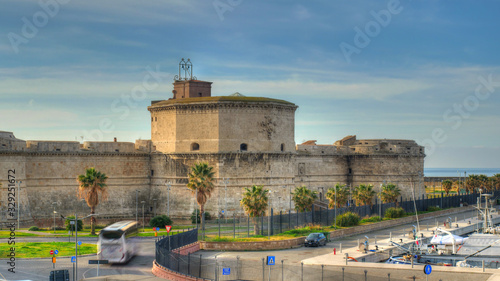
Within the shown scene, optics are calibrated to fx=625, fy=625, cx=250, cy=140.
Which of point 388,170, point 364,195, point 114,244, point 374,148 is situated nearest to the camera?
point 114,244

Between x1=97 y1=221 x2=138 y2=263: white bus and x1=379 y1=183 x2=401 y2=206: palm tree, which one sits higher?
x1=379 y1=183 x2=401 y2=206: palm tree

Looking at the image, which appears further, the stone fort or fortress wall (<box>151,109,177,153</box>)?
fortress wall (<box>151,109,177,153</box>)

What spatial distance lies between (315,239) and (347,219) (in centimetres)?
877

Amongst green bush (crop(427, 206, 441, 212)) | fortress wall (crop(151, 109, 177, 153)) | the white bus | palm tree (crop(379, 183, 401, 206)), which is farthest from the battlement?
the white bus

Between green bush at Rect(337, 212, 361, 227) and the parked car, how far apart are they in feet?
23.0

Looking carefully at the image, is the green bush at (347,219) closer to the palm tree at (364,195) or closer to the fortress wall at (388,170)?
the palm tree at (364,195)

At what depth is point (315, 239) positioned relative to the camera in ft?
156

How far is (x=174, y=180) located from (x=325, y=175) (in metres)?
25.2

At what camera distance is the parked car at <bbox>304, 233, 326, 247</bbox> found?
156ft

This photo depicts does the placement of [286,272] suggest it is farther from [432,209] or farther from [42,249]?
[432,209]

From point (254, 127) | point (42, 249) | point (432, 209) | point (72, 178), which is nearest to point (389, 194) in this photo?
point (432, 209)

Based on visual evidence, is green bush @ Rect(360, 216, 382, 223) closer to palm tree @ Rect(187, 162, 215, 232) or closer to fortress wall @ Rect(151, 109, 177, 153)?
palm tree @ Rect(187, 162, 215, 232)

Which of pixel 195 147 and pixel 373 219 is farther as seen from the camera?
pixel 195 147

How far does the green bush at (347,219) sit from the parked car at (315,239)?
23.0ft
